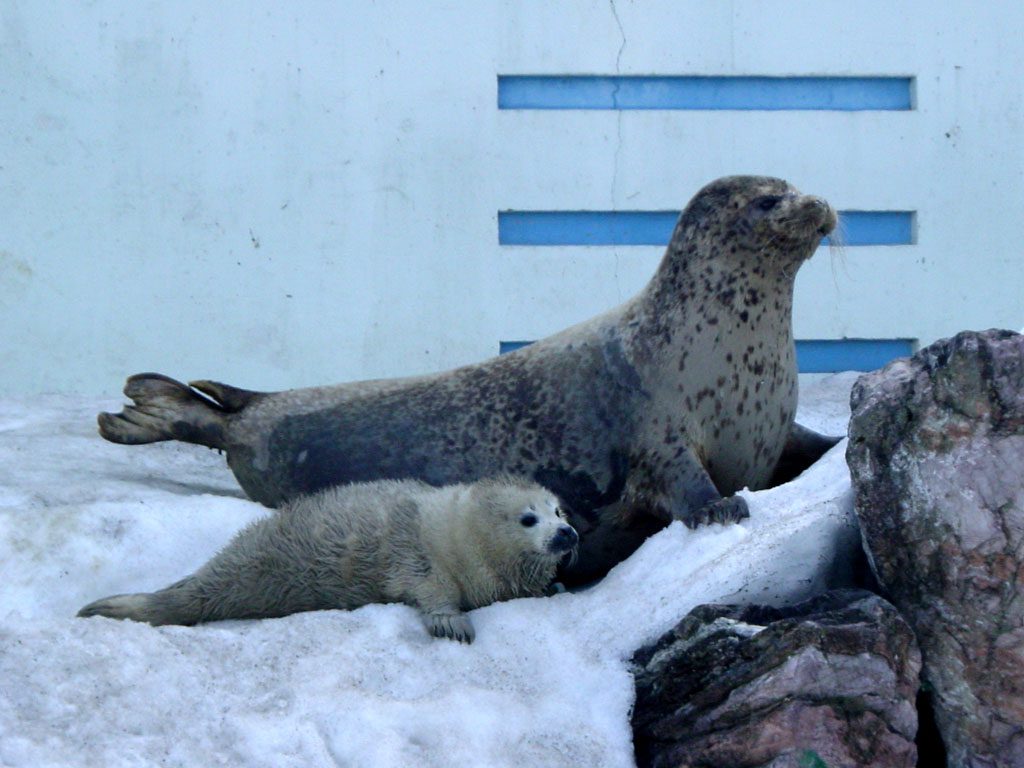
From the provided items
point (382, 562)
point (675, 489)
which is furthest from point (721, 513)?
point (382, 562)

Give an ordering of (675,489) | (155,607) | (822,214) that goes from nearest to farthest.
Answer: (155,607) → (675,489) → (822,214)

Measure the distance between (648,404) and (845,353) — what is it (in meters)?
2.64

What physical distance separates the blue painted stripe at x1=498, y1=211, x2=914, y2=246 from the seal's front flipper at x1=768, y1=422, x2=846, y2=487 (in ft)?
6.75

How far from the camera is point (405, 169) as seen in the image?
5535mm

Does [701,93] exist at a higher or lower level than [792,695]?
higher

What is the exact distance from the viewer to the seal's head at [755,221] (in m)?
3.44

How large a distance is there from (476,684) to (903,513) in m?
0.86

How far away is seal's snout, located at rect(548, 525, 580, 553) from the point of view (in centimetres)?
287

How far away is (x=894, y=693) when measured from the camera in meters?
2.28

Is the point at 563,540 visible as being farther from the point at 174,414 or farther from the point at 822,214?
the point at 174,414

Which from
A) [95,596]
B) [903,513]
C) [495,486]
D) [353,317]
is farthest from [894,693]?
[353,317]

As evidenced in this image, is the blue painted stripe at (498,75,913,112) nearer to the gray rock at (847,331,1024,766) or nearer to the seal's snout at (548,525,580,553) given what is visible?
the seal's snout at (548,525,580,553)

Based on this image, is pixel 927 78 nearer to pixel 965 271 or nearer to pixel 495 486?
pixel 965 271

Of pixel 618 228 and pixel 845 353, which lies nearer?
pixel 618 228
